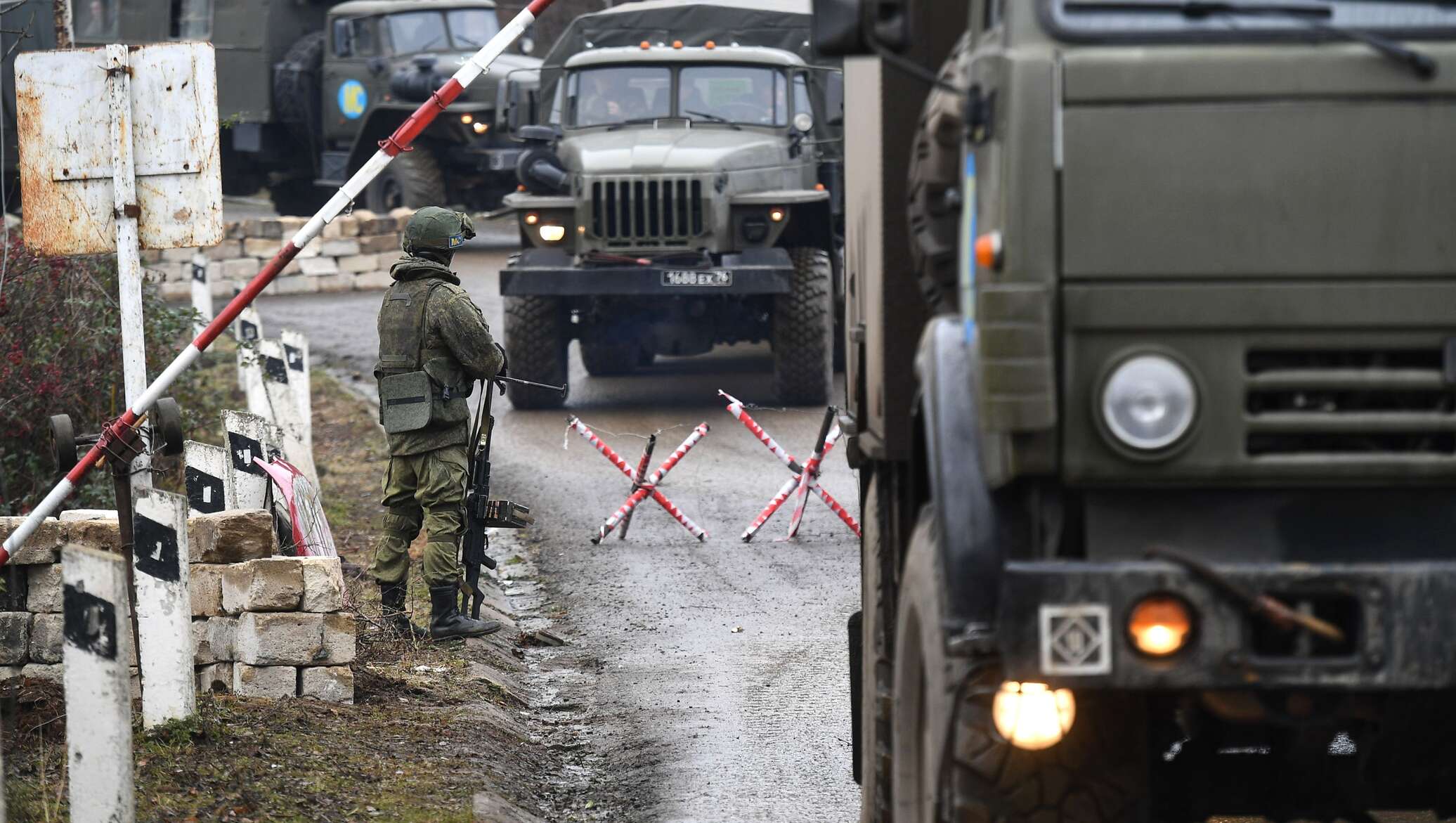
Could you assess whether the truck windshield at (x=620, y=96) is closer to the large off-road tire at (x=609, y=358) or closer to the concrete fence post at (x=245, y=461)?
the large off-road tire at (x=609, y=358)

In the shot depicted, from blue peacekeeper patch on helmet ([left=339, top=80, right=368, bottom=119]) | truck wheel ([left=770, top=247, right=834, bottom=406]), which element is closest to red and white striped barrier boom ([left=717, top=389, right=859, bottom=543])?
truck wheel ([left=770, top=247, right=834, bottom=406])

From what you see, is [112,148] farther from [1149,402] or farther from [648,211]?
[648,211]

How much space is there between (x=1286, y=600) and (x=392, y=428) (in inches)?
210

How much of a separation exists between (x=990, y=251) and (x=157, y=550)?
334 cm

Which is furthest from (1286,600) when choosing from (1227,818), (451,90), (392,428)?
(392,428)

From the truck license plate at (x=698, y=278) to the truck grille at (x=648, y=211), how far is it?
368 mm

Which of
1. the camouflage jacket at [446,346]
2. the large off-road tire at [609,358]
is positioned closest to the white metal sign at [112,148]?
the camouflage jacket at [446,346]

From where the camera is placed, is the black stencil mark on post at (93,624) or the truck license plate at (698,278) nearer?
the black stencil mark on post at (93,624)

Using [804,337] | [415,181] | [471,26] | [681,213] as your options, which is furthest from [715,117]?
[471,26]

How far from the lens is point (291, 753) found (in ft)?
19.1

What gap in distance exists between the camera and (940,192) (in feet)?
12.6

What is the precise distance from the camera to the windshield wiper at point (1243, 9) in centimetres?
318

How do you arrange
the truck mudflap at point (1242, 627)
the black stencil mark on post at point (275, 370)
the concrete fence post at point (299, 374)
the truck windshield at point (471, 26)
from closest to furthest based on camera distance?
the truck mudflap at point (1242, 627) → the black stencil mark on post at point (275, 370) → the concrete fence post at point (299, 374) → the truck windshield at point (471, 26)

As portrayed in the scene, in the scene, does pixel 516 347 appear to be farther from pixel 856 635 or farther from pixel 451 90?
pixel 856 635
